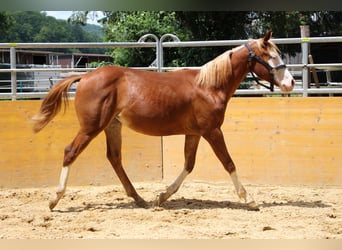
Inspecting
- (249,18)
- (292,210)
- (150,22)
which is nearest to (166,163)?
(292,210)

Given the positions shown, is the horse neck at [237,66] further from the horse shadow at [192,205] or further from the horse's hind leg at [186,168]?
the horse shadow at [192,205]

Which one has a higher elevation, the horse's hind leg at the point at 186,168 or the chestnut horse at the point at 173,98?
the chestnut horse at the point at 173,98

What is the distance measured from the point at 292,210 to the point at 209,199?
970 millimetres

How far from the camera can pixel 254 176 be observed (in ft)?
19.1

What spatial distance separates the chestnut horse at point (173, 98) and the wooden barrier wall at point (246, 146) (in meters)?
1.14

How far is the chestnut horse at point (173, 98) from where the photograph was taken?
456 cm

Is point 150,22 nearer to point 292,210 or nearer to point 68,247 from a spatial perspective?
point 292,210

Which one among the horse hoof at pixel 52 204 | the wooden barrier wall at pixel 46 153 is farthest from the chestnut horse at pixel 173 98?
the wooden barrier wall at pixel 46 153

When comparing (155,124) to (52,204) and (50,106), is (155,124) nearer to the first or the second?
(50,106)

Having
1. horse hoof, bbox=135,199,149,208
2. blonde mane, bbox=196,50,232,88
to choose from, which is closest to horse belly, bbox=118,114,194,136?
blonde mane, bbox=196,50,232,88

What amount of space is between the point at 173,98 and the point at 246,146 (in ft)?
5.25

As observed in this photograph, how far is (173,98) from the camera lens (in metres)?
4.69

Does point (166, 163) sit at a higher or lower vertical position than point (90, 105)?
lower

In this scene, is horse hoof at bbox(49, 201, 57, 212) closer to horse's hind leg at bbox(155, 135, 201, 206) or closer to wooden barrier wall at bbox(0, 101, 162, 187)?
horse's hind leg at bbox(155, 135, 201, 206)
